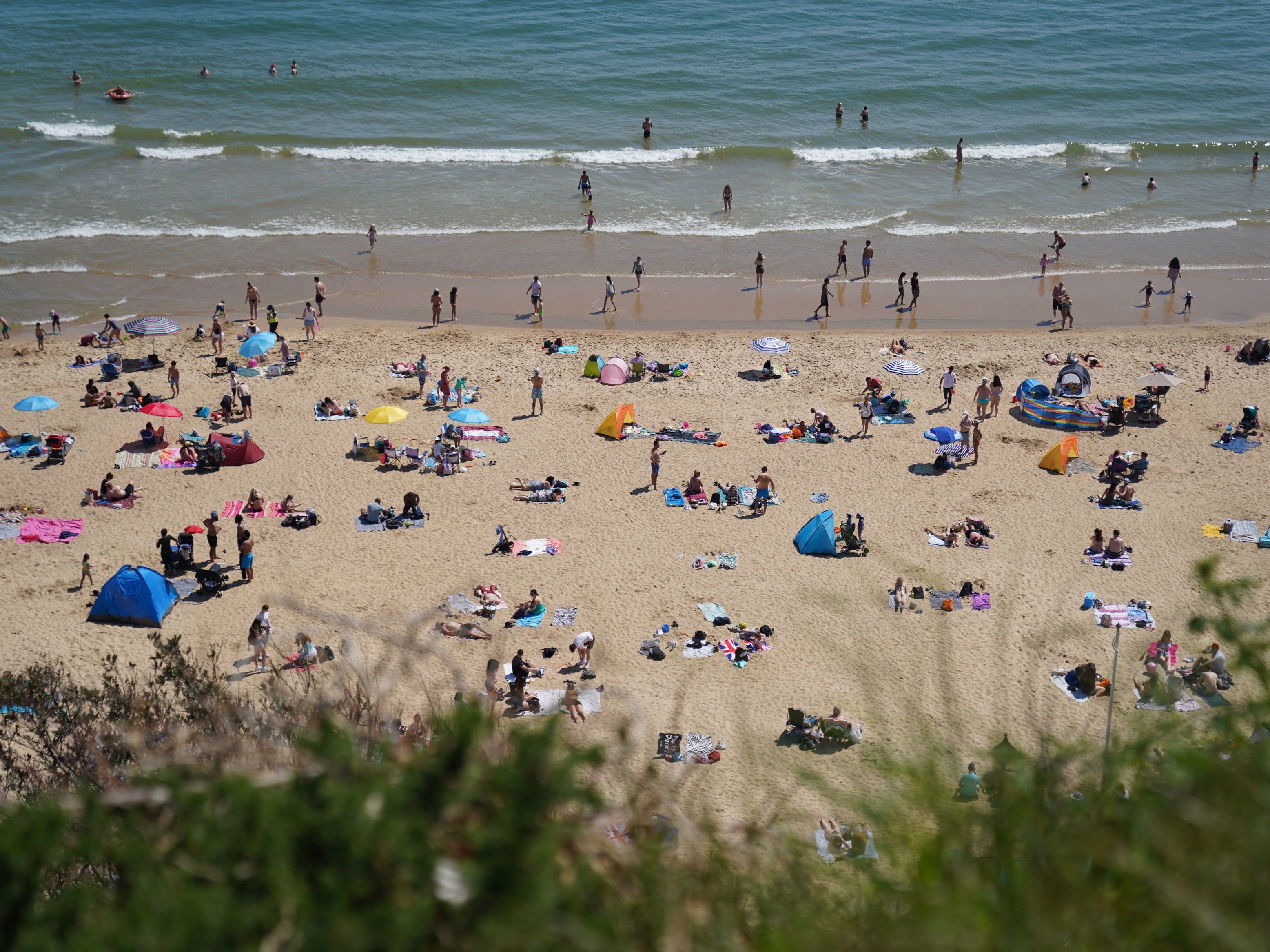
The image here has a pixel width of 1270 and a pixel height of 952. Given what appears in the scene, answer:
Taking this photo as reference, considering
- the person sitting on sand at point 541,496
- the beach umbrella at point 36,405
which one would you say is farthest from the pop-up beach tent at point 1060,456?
the beach umbrella at point 36,405

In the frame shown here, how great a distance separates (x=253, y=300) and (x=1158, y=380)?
920 inches

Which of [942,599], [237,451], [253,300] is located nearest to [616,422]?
[237,451]

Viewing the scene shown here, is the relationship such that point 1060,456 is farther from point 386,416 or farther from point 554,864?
point 554,864

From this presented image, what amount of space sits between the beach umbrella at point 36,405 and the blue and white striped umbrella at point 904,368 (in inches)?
785

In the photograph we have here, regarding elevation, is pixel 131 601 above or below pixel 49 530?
below

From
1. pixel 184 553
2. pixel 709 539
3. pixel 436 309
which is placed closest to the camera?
pixel 184 553

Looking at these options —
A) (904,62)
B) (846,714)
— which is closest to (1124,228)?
(904,62)

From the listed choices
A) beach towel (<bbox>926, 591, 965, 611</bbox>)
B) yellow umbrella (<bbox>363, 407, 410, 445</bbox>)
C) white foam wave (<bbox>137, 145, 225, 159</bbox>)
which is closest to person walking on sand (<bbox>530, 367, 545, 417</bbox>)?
yellow umbrella (<bbox>363, 407, 410, 445</bbox>)

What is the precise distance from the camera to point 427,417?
24625 mm

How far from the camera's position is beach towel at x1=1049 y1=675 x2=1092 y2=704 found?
1552 centimetres

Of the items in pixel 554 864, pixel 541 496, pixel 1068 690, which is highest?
pixel 554 864

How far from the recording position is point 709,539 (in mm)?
19812

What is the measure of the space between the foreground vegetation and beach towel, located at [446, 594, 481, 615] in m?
11.3

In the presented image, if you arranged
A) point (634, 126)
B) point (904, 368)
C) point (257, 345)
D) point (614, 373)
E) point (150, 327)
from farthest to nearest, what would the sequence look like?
1. point (634, 126)
2. point (150, 327)
3. point (904, 368)
4. point (257, 345)
5. point (614, 373)
